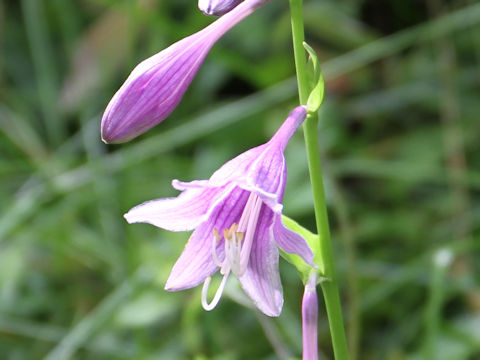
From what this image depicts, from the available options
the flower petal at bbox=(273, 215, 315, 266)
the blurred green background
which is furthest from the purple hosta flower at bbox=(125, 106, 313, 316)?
the blurred green background

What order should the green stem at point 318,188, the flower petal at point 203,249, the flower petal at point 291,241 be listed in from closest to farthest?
the flower petal at point 291,241, the green stem at point 318,188, the flower petal at point 203,249

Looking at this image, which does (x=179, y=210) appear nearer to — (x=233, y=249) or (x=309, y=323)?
(x=233, y=249)

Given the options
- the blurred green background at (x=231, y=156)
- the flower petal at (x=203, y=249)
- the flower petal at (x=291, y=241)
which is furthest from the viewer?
the blurred green background at (x=231, y=156)

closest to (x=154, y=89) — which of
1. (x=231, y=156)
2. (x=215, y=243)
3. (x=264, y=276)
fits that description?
(x=215, y=243)

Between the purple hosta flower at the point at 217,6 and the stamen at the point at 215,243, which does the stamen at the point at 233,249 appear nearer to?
the stamen at the point at 215,243

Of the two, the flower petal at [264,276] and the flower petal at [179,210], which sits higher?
the flower petal at [179,210]

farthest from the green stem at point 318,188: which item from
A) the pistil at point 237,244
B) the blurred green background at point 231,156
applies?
the blurred green background at point 231,156

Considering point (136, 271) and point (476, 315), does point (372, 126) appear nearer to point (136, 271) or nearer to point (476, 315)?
point (476, 315)

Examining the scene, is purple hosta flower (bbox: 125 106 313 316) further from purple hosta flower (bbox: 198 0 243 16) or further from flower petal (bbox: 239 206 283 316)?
purple hosta flower (bbox: 198 0 243 16)
